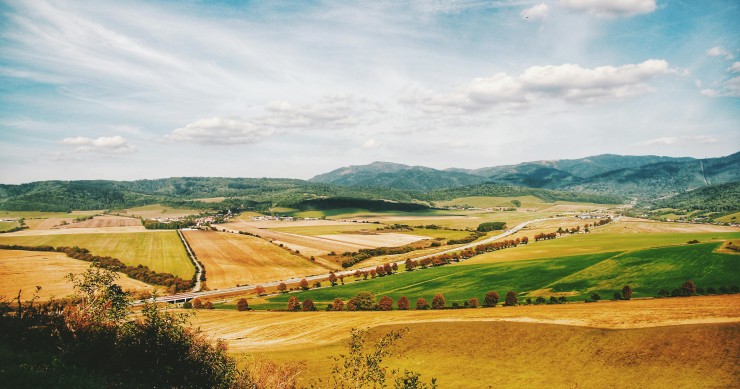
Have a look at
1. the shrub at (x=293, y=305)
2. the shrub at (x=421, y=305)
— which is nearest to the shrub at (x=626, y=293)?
the shrub at (x=421, y=305)

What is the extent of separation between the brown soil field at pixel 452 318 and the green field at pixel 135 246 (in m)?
58.1

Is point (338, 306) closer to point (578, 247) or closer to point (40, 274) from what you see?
point (40, 274)

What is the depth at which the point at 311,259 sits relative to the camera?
150750mm

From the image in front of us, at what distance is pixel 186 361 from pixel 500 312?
5076 centimetres

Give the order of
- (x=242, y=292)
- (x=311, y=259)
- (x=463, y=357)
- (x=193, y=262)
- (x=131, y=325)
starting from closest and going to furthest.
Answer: (x=131, y=325), (x=463, y=357), (x=242, y=292), (x=193, y=262), (x=311, y=259)

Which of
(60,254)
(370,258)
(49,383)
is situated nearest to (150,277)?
(60,254)

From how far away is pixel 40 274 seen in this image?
105875mm

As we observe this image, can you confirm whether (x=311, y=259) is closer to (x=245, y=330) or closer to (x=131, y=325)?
(x=245, y=330)

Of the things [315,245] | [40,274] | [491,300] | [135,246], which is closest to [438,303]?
[491,300]

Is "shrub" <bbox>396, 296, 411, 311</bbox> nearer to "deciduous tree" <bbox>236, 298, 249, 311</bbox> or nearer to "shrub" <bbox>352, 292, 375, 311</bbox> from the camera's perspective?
"shrub" <bbox>352, 292, 375, 311</bbox>

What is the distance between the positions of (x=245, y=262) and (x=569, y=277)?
344ft

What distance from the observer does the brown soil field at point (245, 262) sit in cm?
12369

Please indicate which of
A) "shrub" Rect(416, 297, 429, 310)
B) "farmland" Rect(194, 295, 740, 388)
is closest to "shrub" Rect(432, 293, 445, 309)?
"shrub" Rect(416, 297, 429, 310)

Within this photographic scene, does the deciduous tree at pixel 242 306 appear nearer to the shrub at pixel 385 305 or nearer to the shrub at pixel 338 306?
the shrub at pixel 338 306
